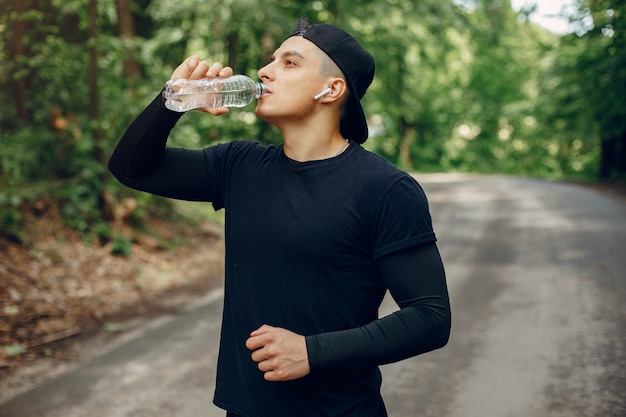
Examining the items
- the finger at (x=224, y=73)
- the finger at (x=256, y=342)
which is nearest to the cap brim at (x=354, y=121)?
the finger at (x=224, y=73)

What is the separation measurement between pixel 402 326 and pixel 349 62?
0.85m

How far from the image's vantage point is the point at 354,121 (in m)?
2.12

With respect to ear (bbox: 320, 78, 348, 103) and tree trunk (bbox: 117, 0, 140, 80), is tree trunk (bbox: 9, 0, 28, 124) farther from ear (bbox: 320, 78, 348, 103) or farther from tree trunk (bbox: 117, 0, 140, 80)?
ear (bbox: 320, 78, 348, 103)

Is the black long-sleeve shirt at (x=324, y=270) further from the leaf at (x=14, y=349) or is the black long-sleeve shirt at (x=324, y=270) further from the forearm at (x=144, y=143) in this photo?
the leaf at (x=14, y=349)

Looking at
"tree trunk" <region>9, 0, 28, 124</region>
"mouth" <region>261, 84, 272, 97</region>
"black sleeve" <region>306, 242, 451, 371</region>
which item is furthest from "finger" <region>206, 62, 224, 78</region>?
"tree trunk" <region>9, 0, 28, 124</region>

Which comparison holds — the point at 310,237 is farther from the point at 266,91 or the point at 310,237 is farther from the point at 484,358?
the point at 484,358

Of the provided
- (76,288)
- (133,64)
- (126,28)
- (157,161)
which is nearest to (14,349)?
(76,288)

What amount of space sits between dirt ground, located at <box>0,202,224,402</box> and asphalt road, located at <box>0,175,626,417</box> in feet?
1.42

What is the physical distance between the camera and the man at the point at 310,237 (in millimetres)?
1705

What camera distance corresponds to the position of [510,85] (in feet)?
137

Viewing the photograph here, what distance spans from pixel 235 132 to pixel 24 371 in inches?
297

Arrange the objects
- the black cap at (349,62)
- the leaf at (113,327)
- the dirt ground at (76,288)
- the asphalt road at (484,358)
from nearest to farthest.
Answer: the black cap at (349,62)
the asphalt road at (484,358)
the dirt ground at (76,288)
the leaf at (113,327)

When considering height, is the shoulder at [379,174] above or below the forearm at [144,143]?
below

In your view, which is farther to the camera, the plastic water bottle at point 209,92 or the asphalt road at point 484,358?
the asphalt road at point 484,358
